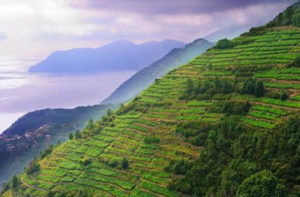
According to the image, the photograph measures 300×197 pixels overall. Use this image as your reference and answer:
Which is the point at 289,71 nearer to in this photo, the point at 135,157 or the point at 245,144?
the point at 245,144

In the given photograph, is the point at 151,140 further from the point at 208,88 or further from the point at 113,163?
the point at 208,88

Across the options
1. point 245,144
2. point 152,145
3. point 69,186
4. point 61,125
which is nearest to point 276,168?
point 245,144

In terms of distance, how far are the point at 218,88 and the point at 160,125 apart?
44.9ft

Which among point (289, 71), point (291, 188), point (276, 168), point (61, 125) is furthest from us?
point (61, 125)

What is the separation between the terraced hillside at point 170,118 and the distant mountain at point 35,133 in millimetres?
53743

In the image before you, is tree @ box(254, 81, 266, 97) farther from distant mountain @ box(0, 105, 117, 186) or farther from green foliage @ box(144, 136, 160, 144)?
distant mountain @ box(0, 105, 117, 186)

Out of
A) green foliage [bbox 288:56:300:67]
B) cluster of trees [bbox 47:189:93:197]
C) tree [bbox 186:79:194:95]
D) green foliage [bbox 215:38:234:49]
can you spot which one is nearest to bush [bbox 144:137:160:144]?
cluster of trees [bbox 47:189:93:197]

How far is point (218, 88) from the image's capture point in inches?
2229

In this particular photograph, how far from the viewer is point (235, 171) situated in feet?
115

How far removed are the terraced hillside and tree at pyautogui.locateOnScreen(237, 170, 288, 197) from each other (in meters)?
10.4

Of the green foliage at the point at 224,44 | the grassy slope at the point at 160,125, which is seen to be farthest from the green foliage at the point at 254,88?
the green foliage at the point at 224,44

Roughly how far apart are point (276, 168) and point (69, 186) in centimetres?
3684

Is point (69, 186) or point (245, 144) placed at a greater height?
point (245, 144)

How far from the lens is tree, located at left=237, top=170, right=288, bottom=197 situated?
94.7ft
